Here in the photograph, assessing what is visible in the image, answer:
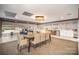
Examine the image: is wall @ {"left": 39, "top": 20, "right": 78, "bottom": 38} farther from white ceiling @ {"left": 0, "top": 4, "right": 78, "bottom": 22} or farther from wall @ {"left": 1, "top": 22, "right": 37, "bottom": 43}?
wall @ {"left": 1, "top": 22, "right": 37, "bottom": 43}

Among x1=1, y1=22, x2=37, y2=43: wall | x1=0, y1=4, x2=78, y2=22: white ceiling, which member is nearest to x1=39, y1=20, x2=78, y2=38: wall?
x1=0, y1=4, x2=78, y2=22: white ceiling

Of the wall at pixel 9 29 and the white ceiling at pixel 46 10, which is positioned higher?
the white ceiling at pixel 46 10

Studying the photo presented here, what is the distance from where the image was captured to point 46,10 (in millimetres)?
2482

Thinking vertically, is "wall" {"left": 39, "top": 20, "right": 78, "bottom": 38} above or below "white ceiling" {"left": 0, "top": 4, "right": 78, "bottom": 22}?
below

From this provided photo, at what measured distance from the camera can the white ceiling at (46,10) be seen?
8.07 feet

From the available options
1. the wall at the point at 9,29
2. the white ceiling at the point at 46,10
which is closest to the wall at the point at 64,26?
the white ceiling at the point at 46,10

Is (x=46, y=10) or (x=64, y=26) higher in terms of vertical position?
Result: (x=46, y=10)

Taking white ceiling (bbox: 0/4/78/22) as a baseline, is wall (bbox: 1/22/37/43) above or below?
below

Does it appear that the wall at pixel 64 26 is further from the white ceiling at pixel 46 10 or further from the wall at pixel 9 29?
the wall at pixel 9 29

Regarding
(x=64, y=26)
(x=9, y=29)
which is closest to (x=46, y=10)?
(x=64, y=26)

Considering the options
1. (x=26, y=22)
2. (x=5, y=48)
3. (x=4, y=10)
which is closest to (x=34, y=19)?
(x=26, y=22)

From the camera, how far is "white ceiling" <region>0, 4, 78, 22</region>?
246 centimetres

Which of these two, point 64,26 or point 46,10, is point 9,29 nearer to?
point 46,10
